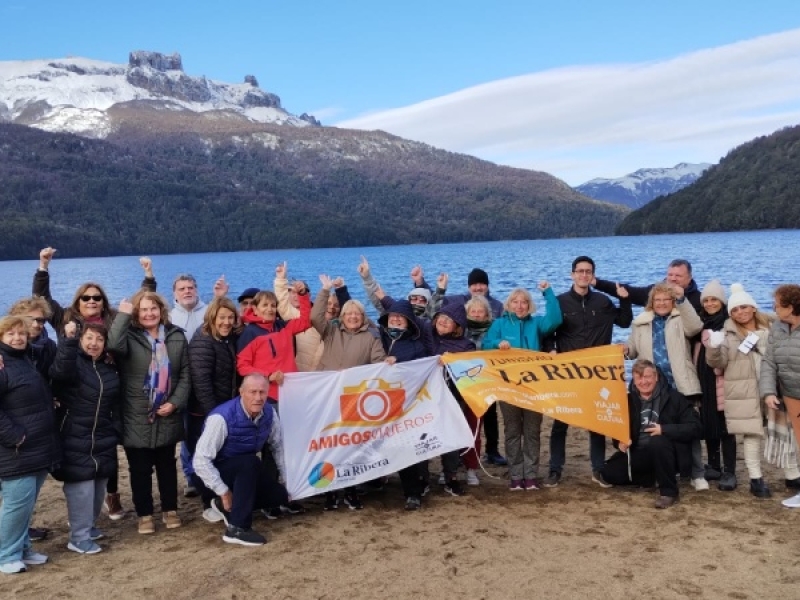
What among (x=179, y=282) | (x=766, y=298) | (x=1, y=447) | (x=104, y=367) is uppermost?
(x=179, y=282)

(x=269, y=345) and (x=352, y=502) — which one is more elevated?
(x=269, y=345)

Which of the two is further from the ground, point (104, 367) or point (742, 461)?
point (104, 367)

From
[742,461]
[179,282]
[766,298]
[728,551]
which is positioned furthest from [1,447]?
[766,298]

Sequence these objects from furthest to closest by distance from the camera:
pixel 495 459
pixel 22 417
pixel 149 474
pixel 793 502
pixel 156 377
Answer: pixel 495 459
pixel 793 502
pixel 149 474
pixel 156 377
pixel 22 417

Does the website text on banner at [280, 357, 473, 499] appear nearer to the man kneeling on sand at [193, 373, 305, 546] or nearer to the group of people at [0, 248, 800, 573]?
the group of people at [0, 248, 800, 573]

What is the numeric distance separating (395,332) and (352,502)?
1.82 m

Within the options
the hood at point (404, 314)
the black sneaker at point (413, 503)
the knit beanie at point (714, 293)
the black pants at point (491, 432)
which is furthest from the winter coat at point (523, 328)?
the black sneaker at point (413, 503)

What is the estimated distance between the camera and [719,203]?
13425 cm

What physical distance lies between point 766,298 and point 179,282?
106ft

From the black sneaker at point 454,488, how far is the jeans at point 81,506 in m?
3.54

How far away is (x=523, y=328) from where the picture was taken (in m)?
7.88

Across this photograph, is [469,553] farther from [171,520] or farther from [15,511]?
[15,511]

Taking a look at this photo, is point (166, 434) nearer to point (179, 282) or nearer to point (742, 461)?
point (179, 282)

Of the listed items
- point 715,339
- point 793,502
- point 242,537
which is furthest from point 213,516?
point 793,502
